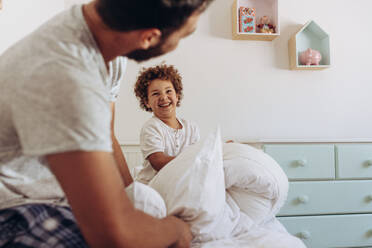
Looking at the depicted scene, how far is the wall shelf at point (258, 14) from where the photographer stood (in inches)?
81.7

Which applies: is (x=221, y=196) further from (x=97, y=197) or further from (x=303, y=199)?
(x=303, y=199)

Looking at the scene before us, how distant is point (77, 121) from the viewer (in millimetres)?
448

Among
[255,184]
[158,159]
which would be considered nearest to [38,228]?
[255,184]

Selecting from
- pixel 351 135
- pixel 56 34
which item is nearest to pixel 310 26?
pixel 351 135

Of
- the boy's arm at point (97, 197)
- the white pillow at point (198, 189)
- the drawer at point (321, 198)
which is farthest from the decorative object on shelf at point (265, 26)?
the boy's arm at point (97, 197)

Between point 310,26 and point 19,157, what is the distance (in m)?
2.22

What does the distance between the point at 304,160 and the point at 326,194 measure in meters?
0.23

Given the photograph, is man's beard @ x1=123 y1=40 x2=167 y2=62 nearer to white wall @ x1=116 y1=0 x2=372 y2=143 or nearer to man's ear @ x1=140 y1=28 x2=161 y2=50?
man's ear @ x1=140 y1=28 x2=161 y2=50

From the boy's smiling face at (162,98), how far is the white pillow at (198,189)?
0.68m

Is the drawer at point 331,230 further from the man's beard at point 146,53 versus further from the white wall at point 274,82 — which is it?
the man's beard at point 146,53

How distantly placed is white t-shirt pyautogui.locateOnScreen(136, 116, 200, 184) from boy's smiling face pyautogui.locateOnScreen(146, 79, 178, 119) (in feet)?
0.17

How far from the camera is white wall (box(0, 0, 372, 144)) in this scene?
2166mm

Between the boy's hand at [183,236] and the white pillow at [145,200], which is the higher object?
the white pillow at [145,200]

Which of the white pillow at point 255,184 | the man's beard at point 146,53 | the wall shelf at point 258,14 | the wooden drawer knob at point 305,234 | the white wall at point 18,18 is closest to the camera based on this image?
the man's beard at point 146,53
